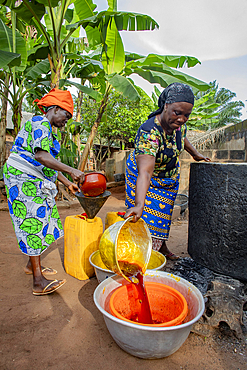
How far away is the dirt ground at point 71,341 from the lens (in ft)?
4.65

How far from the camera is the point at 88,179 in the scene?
2143 mm

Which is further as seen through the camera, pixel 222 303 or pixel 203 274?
pixel 203 274

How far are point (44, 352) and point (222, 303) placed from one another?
118cm

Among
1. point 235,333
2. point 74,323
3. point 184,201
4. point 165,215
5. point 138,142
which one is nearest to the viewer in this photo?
point 235,333

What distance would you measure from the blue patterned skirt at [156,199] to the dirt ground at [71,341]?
2.71 feet

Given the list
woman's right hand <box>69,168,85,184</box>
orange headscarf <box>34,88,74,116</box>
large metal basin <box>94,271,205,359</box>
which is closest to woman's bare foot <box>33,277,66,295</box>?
large metal basin <box>94,271,205,359</box>

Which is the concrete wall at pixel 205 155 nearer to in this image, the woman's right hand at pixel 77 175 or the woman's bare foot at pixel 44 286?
the woman's right hand at pixel 77 175

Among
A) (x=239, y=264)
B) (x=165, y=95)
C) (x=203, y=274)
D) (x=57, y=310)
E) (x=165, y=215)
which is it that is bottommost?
(x=57, y=310)

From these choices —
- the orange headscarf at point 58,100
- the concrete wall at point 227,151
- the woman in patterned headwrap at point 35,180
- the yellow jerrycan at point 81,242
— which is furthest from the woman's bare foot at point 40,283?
the concrete wall at point 227,151

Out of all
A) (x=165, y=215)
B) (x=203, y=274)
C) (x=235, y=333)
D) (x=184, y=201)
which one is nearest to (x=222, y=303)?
(x=235, y=333)

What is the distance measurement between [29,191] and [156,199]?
3.72 feet

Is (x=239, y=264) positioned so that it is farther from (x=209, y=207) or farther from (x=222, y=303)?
(x=209, y=207)

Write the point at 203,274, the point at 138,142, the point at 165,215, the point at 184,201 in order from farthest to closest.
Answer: the point at 184,201 → the point at 165,215 → the point at 203,274 → the point at 138,142

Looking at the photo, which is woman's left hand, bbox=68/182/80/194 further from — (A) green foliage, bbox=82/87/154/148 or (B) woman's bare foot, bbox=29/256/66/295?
(A) green foliage, bbox=82/87/154/148
